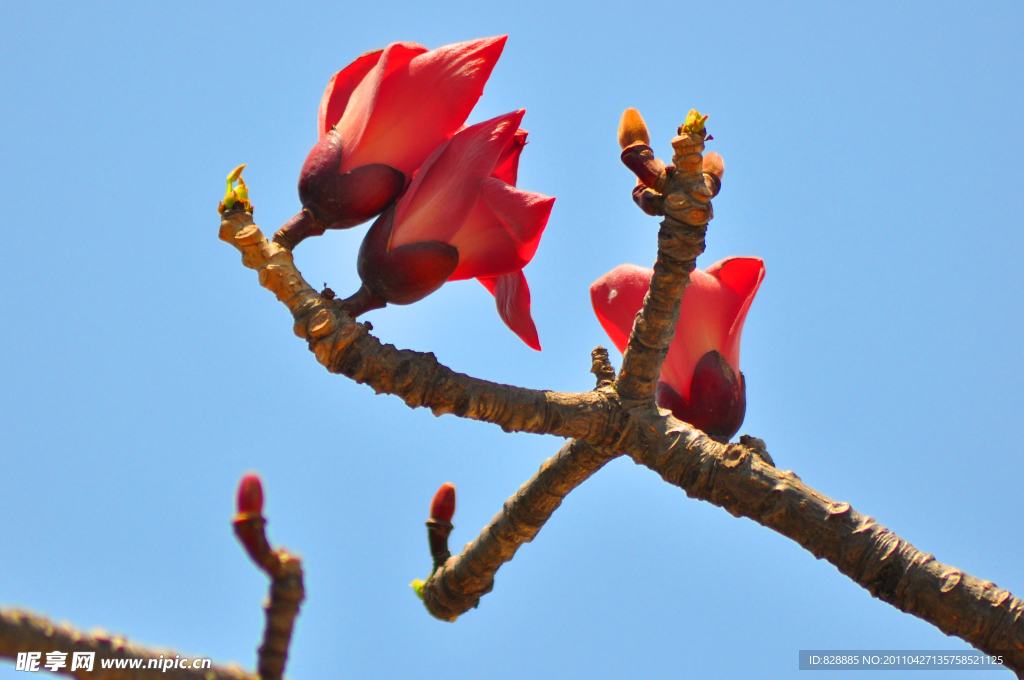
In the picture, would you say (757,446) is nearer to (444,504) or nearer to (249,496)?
(444,504)

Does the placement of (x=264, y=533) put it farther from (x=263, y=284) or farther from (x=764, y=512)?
(x=764, y=512)

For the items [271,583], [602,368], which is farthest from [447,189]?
[271,583]

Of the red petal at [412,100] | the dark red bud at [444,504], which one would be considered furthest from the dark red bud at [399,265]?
the dark red bud at [444,504]

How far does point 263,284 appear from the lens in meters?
1.62

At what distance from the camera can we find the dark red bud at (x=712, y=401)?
6.24 feet

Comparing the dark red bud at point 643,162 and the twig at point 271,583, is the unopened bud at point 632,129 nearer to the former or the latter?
the dark red bud at point 643,162

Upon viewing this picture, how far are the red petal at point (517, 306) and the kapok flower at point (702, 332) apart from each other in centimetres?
25

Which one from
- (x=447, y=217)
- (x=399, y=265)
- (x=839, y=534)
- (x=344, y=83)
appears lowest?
(x=839, y=534)

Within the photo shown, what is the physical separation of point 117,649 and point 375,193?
966 mm

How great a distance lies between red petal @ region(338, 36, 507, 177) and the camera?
5.49 ft

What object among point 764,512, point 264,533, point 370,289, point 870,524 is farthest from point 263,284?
point 870,524

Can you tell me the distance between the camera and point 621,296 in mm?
1960

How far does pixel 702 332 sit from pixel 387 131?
2.84 feet

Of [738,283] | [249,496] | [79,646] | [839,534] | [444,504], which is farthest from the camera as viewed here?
[444,504]
